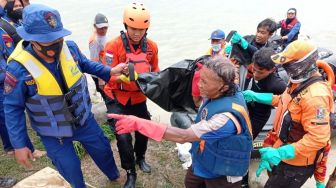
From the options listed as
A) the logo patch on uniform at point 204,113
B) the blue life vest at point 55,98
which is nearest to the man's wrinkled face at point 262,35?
the logo patch on uniform at point 204,113

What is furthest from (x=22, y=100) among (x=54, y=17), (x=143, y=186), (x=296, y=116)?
(x=296, y=116)

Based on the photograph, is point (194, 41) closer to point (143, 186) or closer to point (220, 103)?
point (143, 186)

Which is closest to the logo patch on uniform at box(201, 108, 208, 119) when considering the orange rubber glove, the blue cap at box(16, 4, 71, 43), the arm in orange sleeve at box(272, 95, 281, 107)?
the orange rubber glove

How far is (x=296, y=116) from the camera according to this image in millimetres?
2621

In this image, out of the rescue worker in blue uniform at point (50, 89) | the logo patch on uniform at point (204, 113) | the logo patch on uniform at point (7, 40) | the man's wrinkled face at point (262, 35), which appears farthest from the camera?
the man's wrinkled face at point (262, 35)

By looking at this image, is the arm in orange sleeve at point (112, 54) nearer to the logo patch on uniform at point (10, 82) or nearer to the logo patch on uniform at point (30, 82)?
the logo patch on uniform at point (30, 82)

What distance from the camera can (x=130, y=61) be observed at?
11.4ft

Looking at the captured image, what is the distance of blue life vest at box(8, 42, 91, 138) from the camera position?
274cm

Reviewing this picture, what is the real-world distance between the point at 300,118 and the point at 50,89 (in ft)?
6.68

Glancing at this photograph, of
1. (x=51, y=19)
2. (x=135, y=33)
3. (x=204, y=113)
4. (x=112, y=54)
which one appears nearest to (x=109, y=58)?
(x=112, y=54)

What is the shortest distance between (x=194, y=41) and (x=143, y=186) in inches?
393

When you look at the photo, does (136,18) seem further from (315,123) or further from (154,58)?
(315,123)

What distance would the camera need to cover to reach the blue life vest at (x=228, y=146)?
232cm

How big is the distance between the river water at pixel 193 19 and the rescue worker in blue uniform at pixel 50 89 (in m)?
7.40
